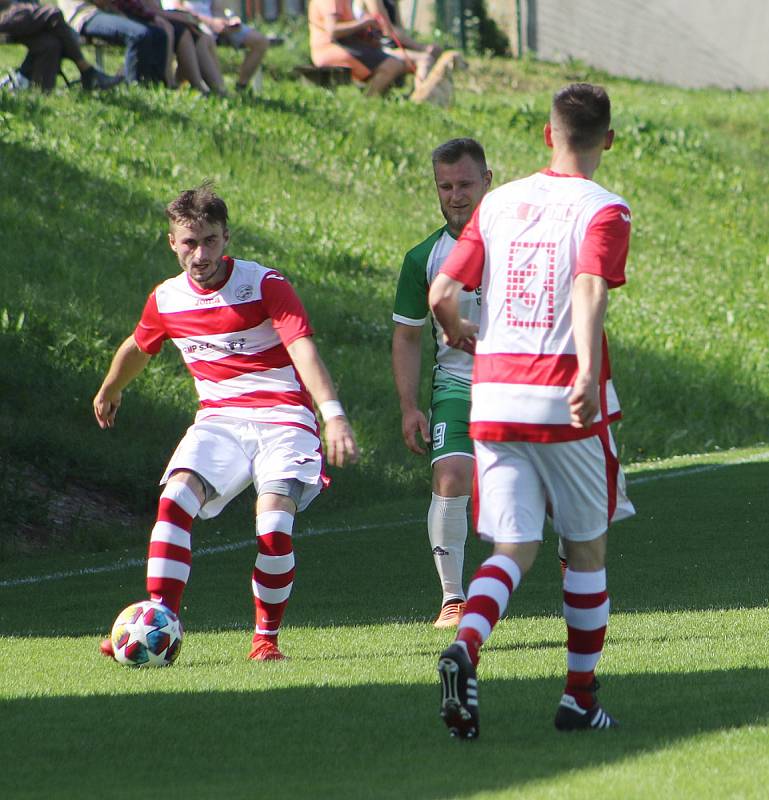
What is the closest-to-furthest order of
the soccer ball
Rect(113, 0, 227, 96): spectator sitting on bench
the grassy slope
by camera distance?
the soccer ball
the grassy slope
Rect(113, 0, 227, 96): spectator sitting on bench

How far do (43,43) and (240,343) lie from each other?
14.1 metres

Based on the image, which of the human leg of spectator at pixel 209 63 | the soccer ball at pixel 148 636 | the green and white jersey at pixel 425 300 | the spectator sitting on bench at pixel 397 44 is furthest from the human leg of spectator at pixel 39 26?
the soccer ball at pixel 148 636

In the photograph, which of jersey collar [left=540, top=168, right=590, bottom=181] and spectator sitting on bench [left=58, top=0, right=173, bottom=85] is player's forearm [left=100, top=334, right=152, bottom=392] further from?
spectator sitting on bench [left=58, top=0, right=173, bottom=85]

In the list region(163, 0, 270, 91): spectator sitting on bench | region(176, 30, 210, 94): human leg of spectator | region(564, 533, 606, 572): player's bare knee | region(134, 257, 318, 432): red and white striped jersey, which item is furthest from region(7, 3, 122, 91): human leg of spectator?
region(564, 533, 606, 572): player's bare knee

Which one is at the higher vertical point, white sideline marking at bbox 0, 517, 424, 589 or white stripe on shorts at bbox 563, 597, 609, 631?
white stripe on shorts at bbox 563, 597, 609, 631

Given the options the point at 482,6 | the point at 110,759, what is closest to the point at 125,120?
the point at 482,6

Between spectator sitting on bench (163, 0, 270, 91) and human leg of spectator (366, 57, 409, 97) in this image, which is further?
human leg of spectator (366, 57, 409, 97)

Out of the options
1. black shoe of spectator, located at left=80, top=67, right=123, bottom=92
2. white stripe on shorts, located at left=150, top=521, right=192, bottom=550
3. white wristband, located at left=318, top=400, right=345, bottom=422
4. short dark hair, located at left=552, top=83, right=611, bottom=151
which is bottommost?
white stripe on shorts, located at left=150, top=521, right=192, bottom=550

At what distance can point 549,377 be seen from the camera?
5.28m

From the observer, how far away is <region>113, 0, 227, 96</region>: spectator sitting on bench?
20.5 m

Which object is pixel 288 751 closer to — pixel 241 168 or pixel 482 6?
pixel 241 168

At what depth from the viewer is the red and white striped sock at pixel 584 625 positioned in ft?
17.5

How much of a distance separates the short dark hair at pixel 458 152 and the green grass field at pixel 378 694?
2259 mm

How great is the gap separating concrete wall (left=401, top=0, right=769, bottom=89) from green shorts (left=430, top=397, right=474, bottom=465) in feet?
92.1
